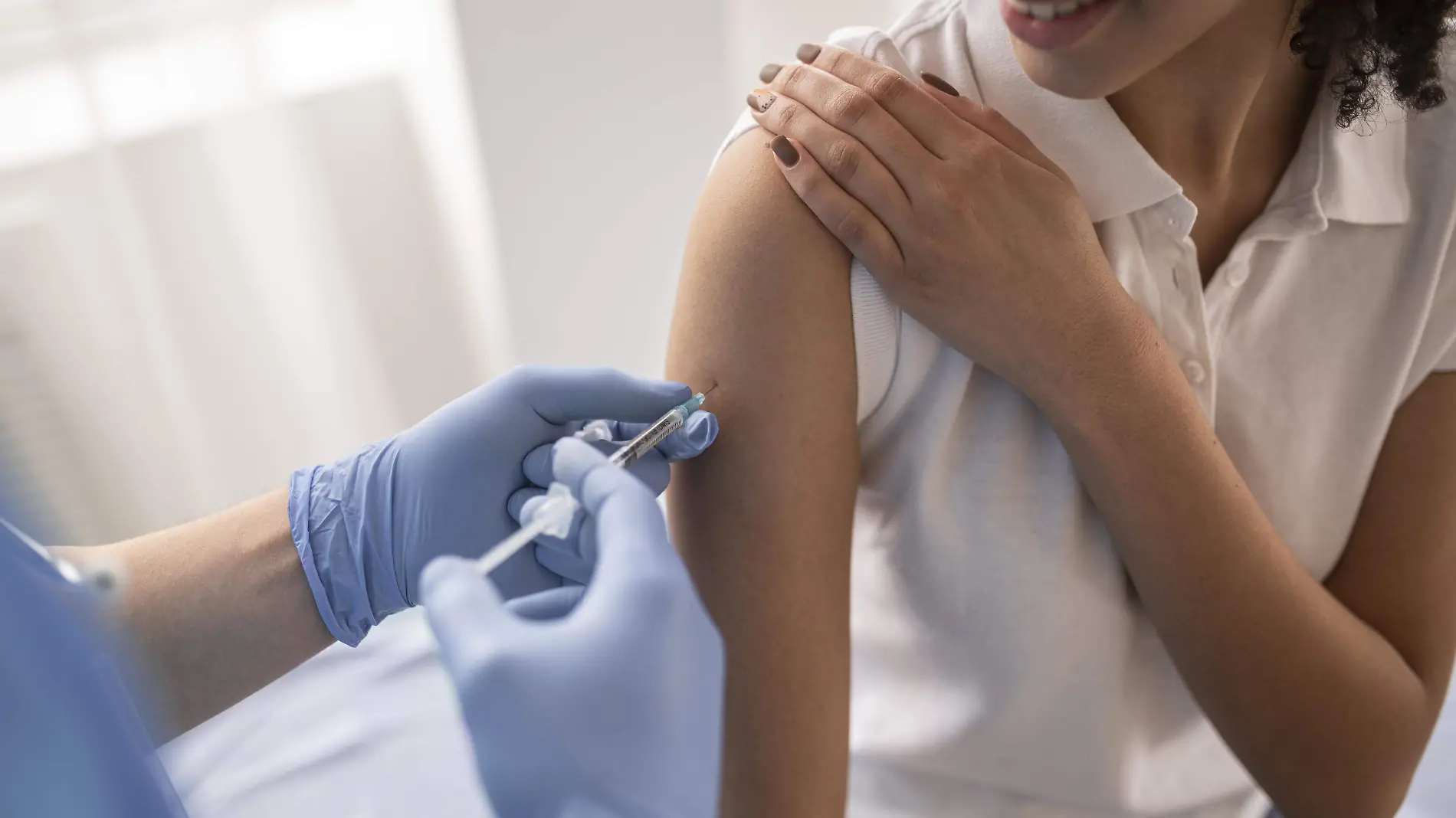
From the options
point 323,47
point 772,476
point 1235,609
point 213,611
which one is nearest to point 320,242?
point 323,47

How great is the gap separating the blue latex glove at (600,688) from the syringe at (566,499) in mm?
76

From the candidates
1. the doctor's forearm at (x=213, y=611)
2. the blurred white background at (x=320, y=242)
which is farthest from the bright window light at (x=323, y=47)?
the doctor's forearm at (x=213, y=611)

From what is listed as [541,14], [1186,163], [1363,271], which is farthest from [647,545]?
[541,14]

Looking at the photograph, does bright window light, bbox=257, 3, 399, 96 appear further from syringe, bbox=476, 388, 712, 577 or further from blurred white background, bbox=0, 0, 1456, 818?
syringe, bbox=476, 388, 712, 577

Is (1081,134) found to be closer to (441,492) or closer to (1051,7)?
(1051,7)

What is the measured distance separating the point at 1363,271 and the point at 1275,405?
0.53 feet

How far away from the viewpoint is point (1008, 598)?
0.96 metres

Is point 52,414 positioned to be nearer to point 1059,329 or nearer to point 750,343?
point 750,343

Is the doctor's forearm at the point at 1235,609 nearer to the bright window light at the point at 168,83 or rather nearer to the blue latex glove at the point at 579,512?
the blue latex glove at the point at 579,512

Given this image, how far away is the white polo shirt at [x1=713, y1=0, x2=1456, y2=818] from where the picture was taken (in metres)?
0.94

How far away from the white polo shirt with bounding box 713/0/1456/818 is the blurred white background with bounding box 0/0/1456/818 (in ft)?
1.52

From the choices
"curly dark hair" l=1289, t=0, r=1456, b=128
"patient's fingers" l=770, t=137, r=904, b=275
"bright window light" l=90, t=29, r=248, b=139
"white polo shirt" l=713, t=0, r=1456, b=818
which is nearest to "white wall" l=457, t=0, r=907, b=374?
"bright window light" l=90, t=29, r=248, b=139

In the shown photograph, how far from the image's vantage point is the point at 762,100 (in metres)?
0.91

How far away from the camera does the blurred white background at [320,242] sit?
1424 mm
